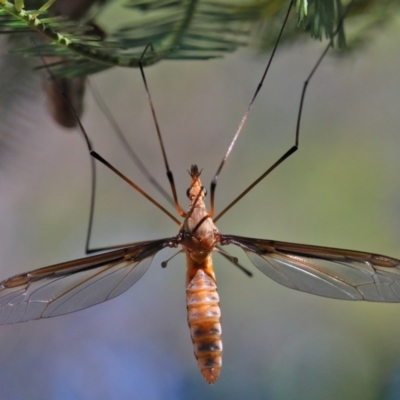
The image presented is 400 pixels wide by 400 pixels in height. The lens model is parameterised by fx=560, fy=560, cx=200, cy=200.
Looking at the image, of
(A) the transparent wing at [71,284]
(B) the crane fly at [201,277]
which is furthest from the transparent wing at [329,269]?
(A) the transparent wing at [71,284]

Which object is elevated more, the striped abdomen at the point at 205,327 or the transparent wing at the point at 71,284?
the transparent wing at the point at 71,284

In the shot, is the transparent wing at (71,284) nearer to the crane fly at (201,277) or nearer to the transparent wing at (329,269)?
the crane fly at (201,277)

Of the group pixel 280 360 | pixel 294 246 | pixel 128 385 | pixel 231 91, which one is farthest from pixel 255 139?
pixel 294 246

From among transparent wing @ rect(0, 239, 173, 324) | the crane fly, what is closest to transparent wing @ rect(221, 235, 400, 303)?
the crane fly

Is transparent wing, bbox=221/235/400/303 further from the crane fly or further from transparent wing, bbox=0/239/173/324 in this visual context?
transparent wing, bbox=0/239/173/324

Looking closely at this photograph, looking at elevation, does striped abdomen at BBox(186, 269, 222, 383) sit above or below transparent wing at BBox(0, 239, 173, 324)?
below
